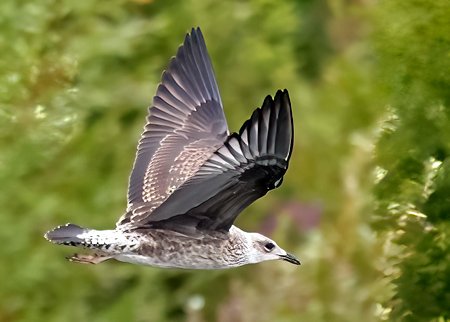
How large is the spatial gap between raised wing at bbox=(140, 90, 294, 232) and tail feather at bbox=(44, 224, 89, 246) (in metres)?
0.35

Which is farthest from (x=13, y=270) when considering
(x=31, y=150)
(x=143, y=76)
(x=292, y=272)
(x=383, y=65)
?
(x=383, y=65)

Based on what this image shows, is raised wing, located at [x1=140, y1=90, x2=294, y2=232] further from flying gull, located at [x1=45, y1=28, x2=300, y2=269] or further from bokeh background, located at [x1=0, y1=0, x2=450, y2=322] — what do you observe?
bokeh background, located at [x1=0, y1=0, x2=450, y2=322]

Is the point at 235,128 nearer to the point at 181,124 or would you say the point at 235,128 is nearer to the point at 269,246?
the point at 181,124

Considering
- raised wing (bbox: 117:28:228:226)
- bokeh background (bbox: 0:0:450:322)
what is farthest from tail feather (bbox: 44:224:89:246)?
bokeh background (bbox: 0:0:450:322)

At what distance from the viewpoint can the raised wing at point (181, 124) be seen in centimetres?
672

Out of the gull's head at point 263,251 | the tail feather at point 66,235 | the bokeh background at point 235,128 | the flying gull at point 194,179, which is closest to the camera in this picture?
the flying gull at point 194,179

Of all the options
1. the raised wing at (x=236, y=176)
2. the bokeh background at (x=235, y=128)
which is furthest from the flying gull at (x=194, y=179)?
the bokeh background at (x=235, y=128)

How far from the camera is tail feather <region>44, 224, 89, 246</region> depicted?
5980 millimetres

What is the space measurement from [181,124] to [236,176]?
51.6 inches

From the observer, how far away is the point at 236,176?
5711 mm

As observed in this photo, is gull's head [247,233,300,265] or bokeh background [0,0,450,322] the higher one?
bokeh background [0,0,450,322]

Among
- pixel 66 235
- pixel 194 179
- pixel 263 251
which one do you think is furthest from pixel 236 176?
pixel 263 251

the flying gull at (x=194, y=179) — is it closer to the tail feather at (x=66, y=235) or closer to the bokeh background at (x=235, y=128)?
the tail feather at (x=66, y=235)

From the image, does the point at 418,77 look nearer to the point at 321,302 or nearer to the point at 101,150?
the point at 321,302
